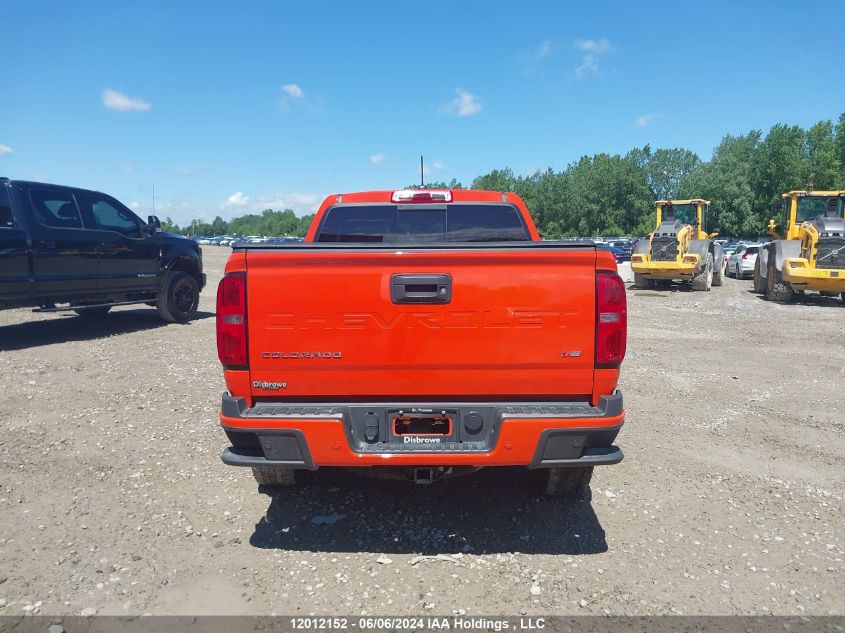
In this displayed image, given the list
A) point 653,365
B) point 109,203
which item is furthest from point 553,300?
point 109,203

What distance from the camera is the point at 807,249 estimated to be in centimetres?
1558

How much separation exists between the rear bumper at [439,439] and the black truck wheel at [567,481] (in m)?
0.67

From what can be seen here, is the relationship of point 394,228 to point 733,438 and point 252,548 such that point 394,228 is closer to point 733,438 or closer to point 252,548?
point 252,548

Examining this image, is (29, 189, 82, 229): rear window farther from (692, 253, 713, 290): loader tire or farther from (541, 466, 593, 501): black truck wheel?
(692, 253, 713, 290): loader tire

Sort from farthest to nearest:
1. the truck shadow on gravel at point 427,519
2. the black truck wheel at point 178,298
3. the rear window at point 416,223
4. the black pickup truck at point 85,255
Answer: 1. the black truck wheel at point 178,298
2. the black pickup truck at point 85,255
3. the rear window at point 416,223
4. the truck shadow on gravel at point 427,519

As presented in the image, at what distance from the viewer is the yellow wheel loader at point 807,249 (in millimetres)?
14945

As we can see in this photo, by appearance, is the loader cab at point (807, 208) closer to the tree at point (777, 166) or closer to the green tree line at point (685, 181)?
the green tree line at point (685, 181)

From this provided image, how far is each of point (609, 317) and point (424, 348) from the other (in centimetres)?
98

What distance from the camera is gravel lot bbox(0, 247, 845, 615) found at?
9.77 feet

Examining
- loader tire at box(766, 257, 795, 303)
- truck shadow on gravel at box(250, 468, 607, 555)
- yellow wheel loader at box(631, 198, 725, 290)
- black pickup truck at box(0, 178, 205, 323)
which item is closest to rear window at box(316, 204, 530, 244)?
truck shadow on gravel at box(250, 468, 607, 555)

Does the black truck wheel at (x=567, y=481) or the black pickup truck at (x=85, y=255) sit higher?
the black pickup truck at (x=85, y=255)

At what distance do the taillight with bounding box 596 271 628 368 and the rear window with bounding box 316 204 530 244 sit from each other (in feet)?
5.98

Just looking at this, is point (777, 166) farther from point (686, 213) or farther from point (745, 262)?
point (686, 213)

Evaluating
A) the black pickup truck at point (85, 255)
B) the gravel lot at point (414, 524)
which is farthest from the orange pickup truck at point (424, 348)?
the black pickup truck at point (85, 255)
